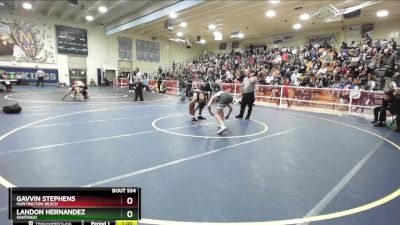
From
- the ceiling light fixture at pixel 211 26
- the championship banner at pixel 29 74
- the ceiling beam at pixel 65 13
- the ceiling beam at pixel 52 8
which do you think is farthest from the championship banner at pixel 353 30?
the championship banner at pixel 29 74

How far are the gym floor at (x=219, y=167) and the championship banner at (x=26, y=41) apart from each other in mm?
19038

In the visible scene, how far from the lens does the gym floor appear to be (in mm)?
2887

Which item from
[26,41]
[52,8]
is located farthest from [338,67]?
[26,41]

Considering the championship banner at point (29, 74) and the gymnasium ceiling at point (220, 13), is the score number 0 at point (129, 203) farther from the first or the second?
the championship banner at point (29, 74)

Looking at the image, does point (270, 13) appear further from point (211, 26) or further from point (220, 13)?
point (211, 26)

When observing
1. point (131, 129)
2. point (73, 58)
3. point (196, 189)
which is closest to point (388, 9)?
point (131, 129)

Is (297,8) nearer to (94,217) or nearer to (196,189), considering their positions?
(196,189)

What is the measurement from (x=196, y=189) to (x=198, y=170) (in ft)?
2.26

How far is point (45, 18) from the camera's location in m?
23.8

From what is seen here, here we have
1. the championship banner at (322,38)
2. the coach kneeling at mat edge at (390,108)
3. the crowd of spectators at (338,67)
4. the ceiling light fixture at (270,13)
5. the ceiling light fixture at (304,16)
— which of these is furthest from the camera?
the championship banner at (322,38)

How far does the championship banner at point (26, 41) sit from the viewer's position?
71.7 feet

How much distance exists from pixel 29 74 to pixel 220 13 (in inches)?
700
